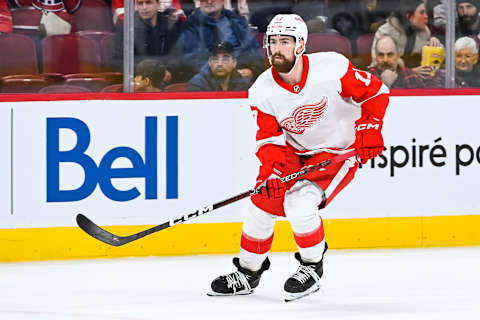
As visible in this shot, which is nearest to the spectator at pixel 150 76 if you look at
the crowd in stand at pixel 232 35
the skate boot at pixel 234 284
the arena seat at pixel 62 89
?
the crowd in stand at pixel 232 35

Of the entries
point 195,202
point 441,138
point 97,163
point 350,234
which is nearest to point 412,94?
point 441,138

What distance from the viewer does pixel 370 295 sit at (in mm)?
4094

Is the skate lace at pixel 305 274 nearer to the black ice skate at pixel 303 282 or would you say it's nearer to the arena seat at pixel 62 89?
the black ice skate at pixel 303 282

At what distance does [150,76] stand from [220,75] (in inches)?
12.9

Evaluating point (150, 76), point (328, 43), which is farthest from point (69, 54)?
point (328, 43)

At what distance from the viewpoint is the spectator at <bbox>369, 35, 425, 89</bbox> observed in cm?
526

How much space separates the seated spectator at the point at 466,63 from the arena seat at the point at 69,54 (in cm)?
174

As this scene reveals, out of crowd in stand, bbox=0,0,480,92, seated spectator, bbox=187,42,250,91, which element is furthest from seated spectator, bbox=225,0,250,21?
seated spectator, bbox=187,42,250,91

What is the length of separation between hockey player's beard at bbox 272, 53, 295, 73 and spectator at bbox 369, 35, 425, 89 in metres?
1.44

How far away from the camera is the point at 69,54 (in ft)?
15.9

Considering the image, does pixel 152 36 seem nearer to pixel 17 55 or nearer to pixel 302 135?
pixel 17 55

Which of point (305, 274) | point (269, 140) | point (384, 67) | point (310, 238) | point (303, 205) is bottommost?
point (305, 274)

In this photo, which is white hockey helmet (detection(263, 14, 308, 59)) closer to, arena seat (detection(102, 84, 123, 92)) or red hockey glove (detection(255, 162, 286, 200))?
red hockey glove (detection(255, 162, 286, 200))

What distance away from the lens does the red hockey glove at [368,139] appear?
3.86 metres
